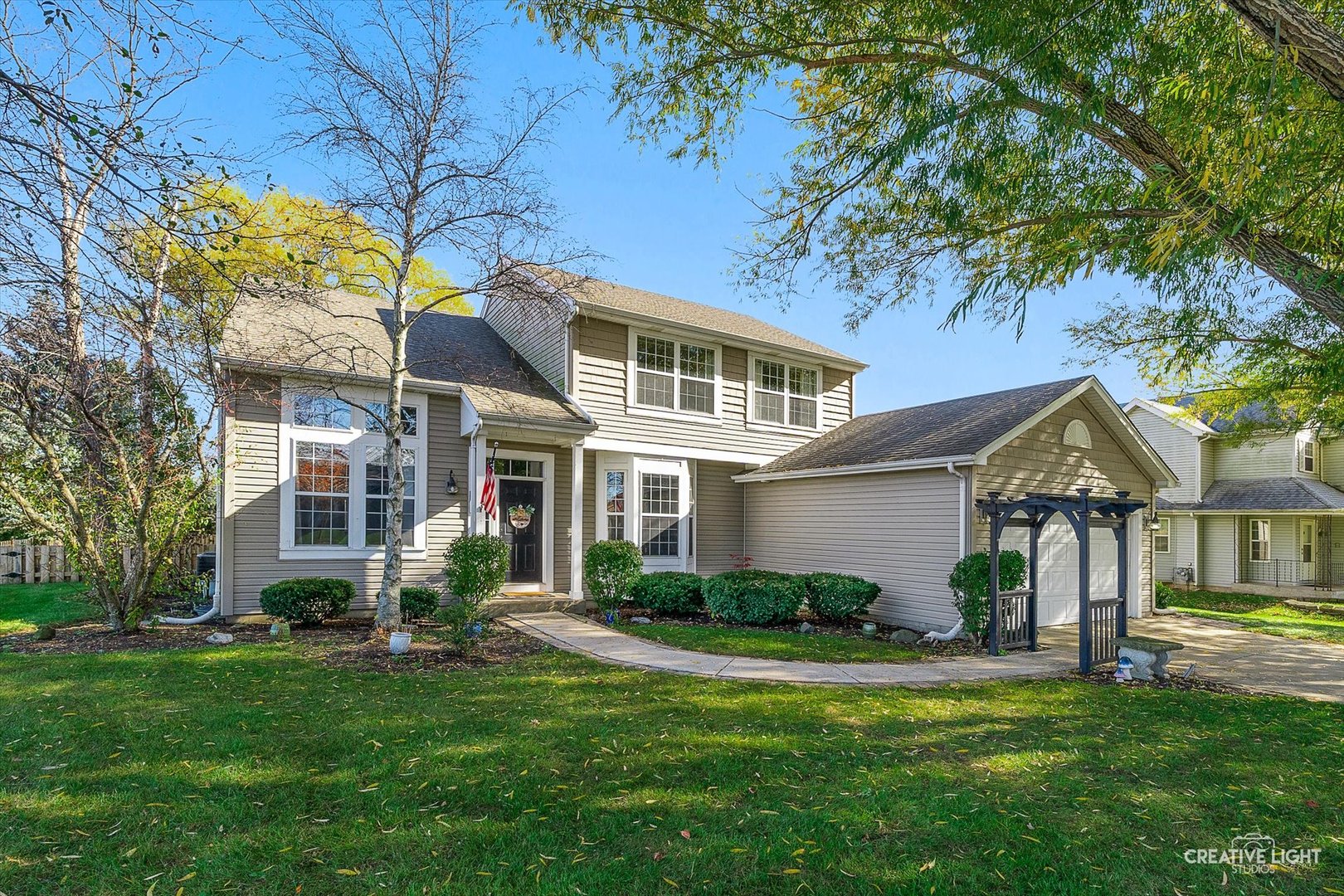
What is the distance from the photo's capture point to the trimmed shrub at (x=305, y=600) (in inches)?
364

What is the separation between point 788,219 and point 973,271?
2.46 meters

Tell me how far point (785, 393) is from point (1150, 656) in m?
8.50

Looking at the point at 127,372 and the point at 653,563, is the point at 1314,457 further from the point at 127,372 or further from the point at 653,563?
the point at 127,372

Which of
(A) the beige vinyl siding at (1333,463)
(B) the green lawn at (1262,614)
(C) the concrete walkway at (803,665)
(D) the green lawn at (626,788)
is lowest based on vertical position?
(B) the green lawn at (1262,614)

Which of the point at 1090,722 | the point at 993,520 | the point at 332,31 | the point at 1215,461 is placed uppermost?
the point at 332,31

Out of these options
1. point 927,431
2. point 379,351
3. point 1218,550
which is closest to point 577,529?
point 379,351

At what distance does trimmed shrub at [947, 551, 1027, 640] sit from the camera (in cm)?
959

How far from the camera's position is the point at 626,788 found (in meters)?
4.06

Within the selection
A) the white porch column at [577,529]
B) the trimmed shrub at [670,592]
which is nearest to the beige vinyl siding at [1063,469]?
the trimmed shrub at [670,592]

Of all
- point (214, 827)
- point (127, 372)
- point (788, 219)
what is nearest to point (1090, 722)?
point (788, 219)

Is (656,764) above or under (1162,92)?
under

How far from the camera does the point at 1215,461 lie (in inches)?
859

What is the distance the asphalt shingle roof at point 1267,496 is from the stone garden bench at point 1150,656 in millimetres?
15776

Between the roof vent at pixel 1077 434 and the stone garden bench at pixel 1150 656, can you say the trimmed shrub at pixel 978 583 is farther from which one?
the roof vent at pixel 1077 434
